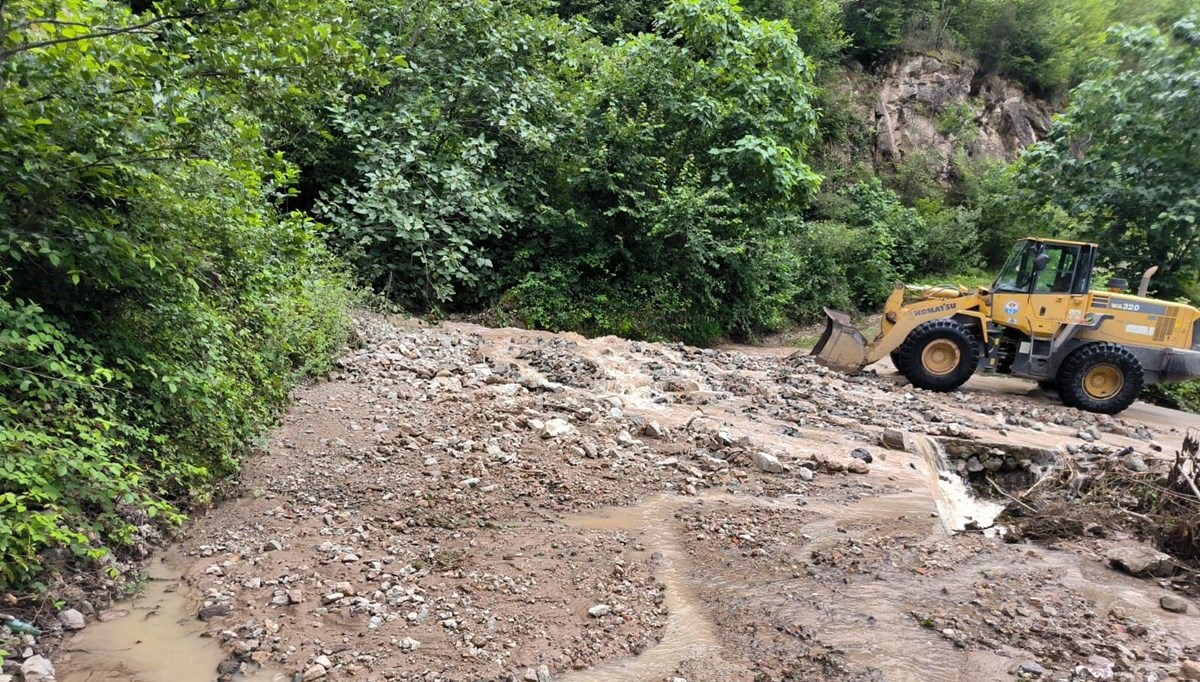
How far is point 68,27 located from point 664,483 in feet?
16.1

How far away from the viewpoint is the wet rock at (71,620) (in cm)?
339

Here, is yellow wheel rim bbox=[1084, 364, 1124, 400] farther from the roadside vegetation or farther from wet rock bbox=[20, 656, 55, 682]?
wet rock bbox=[20, 656, 55, 682]

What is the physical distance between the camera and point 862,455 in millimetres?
6789

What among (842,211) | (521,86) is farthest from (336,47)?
(842,211)

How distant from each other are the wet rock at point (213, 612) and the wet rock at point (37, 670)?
662mm

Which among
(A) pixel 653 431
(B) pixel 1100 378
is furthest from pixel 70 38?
(B) pixel 1100 378

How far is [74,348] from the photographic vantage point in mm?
4152

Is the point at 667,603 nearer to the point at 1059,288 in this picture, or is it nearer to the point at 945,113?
the point at 1059,288

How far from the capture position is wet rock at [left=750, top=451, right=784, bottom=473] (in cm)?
627

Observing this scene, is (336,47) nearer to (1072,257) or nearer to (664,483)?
(664,483)

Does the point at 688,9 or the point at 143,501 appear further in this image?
the point at 688,9

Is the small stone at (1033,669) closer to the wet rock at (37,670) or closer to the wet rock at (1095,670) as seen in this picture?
the wet rock at (1095,670)

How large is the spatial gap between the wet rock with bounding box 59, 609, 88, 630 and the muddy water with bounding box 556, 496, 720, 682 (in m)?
2.43

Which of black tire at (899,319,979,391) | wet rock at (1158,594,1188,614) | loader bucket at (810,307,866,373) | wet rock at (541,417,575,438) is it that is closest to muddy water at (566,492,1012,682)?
wet rock at (541,417,575,438)
